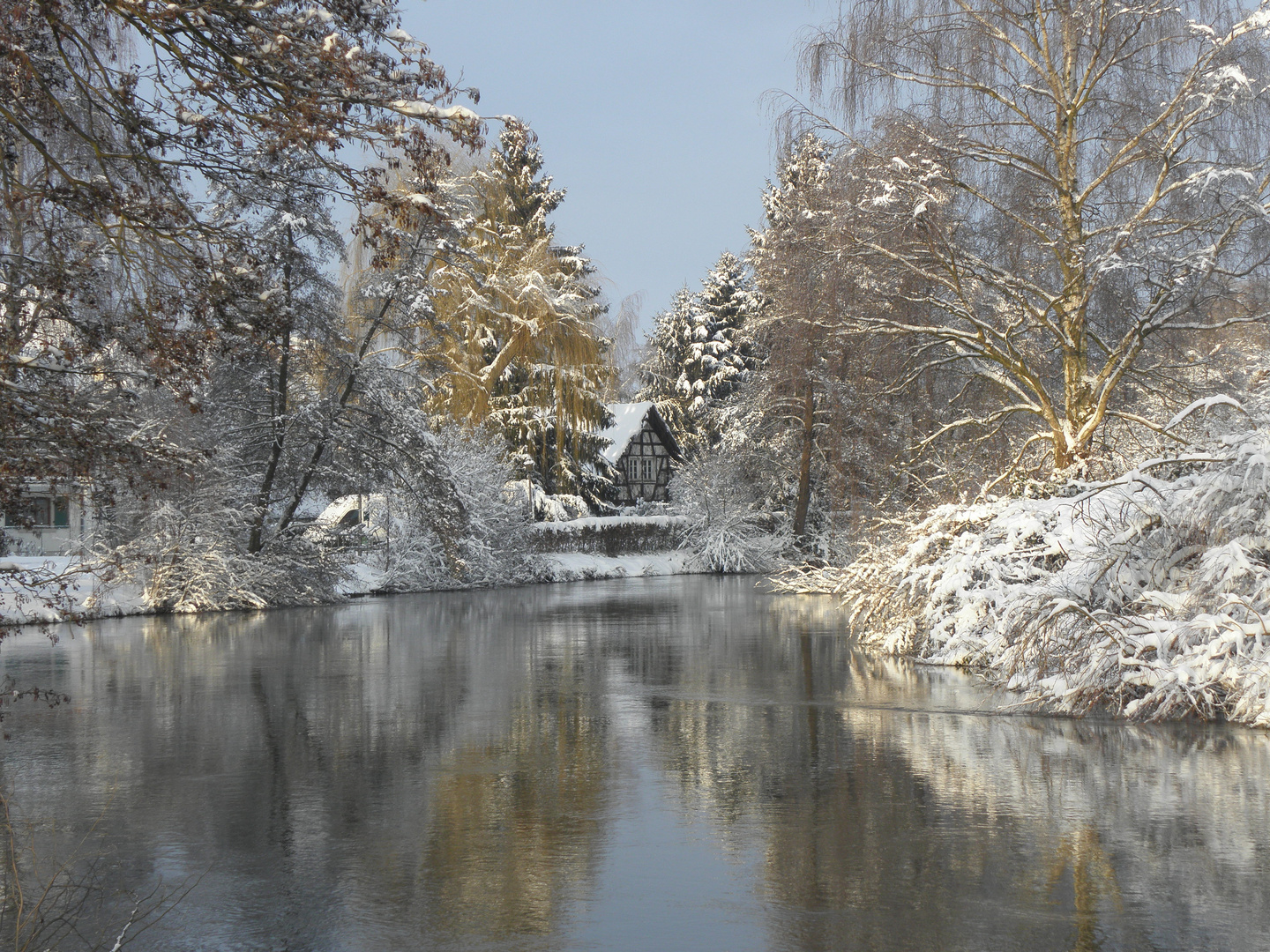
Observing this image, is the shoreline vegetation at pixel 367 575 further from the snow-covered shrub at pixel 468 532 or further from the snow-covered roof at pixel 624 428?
the snow-covered roof at pixel 624 428

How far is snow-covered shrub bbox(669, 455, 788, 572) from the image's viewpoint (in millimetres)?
49438

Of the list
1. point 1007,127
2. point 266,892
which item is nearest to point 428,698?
point 266,892

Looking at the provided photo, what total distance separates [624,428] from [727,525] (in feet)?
52.1

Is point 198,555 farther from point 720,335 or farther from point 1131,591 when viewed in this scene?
point 720,335

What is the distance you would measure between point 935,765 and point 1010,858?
2619 mm

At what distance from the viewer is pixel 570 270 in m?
52.1

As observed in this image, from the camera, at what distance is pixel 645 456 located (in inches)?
2621

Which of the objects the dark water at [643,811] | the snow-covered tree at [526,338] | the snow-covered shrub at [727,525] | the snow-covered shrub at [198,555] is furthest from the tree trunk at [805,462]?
the dark water at [643,811]

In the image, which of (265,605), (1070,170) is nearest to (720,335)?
(265,605)

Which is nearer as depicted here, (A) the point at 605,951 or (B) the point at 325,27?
(A) the point at 605,951

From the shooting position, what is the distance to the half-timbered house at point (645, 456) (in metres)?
64.8

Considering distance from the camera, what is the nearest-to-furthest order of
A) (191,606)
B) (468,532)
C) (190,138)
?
(190,138)
(191,606)
(468,532)

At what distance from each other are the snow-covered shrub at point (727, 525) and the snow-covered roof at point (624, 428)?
11500 mm

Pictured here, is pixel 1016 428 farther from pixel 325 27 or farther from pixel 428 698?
pixel 325 27
